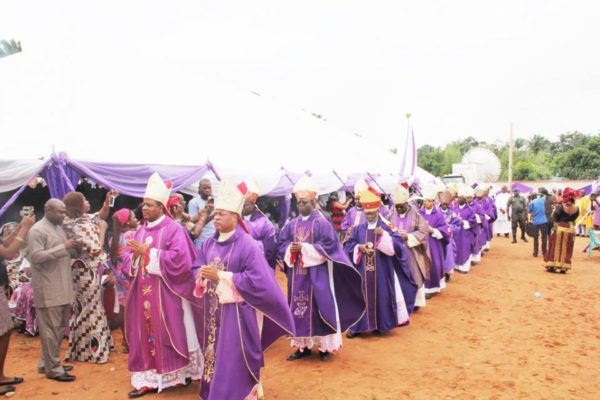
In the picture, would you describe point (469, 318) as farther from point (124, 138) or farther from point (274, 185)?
point (124, 138)

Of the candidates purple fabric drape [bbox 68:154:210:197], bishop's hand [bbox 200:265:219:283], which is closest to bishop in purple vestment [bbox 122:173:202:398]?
bishop's hand [bbox 200:265:219:283]

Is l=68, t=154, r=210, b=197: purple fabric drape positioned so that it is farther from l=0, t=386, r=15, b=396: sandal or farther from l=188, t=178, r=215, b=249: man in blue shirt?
l=0, t=386, r=15, b=396: sandal

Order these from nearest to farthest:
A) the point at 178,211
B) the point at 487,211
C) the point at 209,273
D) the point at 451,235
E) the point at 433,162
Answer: the point at 209,273, the point at 178,211, the point at 451,235, the point at 487,211, the point at 433,162

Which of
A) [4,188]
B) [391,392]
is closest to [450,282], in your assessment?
[391,392]

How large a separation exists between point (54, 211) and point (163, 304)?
1.66 meters

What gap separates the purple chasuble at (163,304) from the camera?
477 centimetres

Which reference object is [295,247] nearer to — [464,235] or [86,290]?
[86,290]

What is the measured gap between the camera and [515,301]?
30.8 feet

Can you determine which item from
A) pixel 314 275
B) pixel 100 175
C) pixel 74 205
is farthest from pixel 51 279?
pixel 100 175

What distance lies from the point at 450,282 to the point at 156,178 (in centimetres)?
828

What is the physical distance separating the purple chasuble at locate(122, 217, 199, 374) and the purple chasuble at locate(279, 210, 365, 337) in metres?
1.45

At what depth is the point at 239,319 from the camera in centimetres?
421

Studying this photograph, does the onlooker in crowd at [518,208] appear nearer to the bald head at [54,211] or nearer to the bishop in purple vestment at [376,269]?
the bishop in purple vestment at [376,269]

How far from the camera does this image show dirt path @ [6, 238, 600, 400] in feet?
16.9
